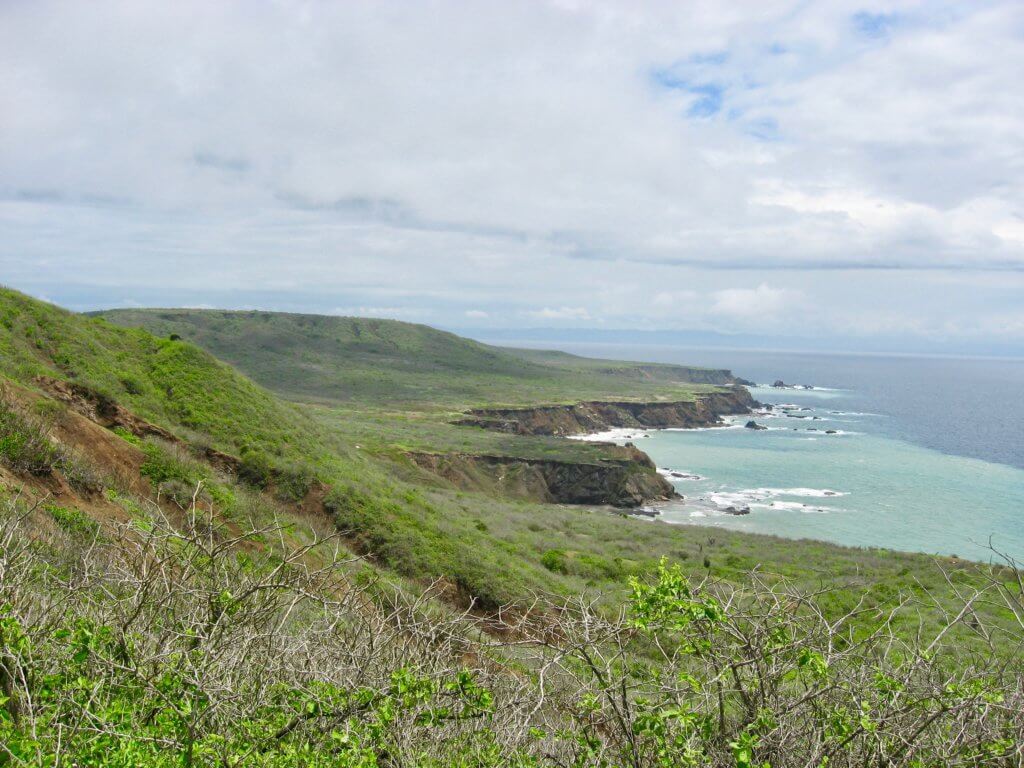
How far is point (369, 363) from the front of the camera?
11319 cm

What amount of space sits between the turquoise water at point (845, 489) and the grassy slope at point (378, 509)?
14.4 m

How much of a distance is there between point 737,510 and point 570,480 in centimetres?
1258

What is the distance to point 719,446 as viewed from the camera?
7912 centimetres

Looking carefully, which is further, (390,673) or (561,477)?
(561,477)

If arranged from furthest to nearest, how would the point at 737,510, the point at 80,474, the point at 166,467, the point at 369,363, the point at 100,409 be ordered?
the point at 369,363 < the point at 737,510 < the point at 100,409 < the point at 166,467 < the point at 80,474

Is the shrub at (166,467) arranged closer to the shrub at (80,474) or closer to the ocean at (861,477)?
the shrub at (80,474)

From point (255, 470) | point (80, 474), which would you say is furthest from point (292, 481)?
point (80, 474)

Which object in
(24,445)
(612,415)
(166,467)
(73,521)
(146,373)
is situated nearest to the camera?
(73,521)

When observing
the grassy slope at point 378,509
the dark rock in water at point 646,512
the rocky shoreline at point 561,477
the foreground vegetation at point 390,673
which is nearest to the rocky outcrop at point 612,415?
the rocky shoreline at point 561,477

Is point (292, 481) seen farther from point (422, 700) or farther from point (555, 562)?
point (422, 700)

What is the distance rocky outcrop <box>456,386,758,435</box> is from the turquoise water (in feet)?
18.3

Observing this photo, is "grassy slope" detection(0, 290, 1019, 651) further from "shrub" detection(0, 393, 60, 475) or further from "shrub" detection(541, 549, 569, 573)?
"shrub" detection(0, 393, 60, 475)

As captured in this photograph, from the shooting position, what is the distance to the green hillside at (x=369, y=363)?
297 ft

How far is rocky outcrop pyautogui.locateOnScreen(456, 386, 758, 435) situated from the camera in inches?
2960
